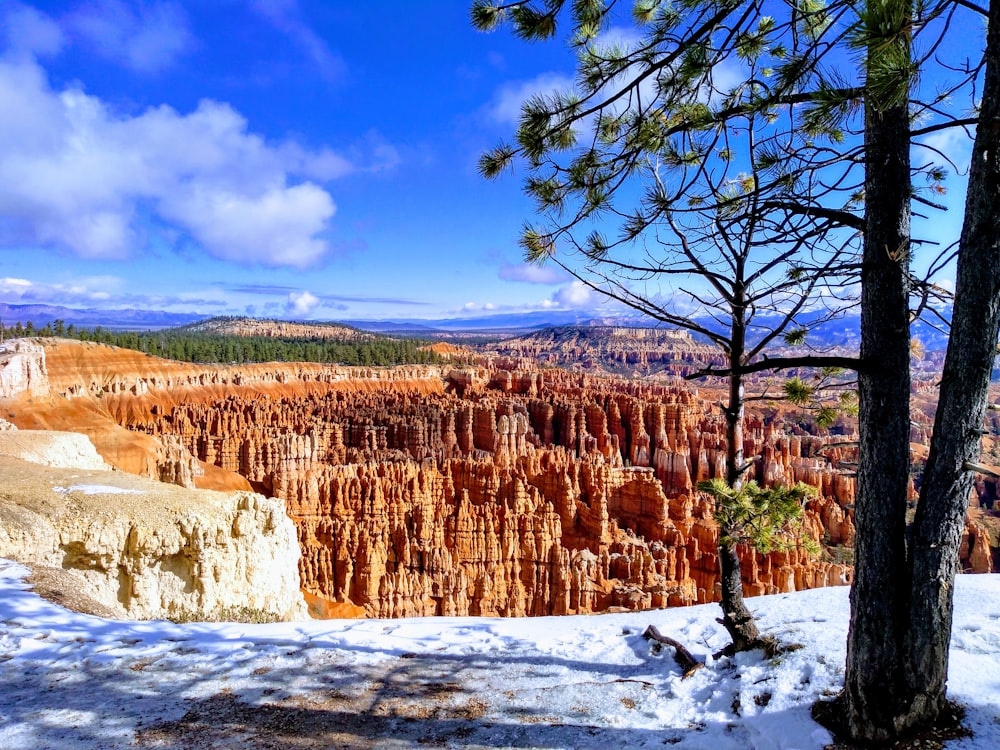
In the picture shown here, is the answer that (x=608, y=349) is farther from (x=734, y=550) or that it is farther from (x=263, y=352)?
(x=734, y=550)

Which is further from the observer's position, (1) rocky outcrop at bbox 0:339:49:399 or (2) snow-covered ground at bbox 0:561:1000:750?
(1) rocky outcrop at bbox 0:339:49:399

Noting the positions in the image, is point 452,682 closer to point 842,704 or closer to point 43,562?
point 842,704

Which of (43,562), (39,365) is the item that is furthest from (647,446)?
(39,365)

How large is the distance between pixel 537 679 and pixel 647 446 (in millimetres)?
39616

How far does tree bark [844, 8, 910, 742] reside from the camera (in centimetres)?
325

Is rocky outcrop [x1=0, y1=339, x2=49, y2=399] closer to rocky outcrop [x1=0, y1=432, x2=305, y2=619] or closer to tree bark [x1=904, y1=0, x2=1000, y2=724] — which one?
rocky outcrop [x1=0, y1=432, x2=305, y2=619]

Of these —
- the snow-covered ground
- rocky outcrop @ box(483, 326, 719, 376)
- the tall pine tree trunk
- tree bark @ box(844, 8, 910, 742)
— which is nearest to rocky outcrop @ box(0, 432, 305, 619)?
the snow-covered ground

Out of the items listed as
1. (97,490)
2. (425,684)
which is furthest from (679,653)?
(97,490)

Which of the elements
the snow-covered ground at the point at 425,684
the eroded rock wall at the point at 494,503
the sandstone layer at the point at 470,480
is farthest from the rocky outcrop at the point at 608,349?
the snow-covered ground at the point at 425,684

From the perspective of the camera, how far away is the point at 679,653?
503 centimetres

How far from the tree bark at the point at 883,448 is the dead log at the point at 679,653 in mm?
1500

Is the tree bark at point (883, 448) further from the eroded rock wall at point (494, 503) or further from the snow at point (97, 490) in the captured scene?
the eroded rock wall at point (494, 503)

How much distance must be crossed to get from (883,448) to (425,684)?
3.77m

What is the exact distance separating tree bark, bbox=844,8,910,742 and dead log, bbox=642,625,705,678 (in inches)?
59.1
